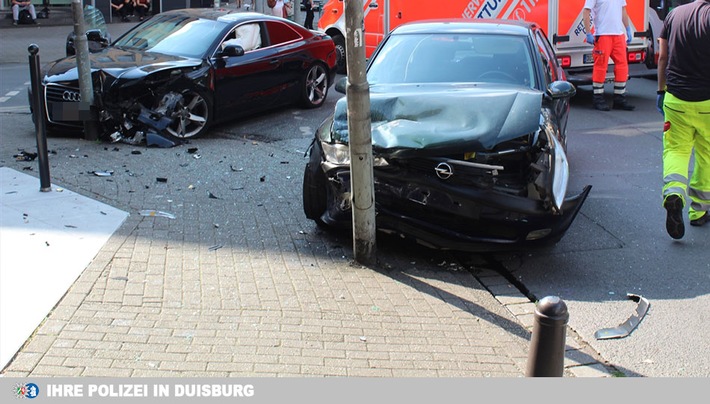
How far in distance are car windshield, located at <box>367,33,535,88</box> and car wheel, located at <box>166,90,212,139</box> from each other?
3527 mm

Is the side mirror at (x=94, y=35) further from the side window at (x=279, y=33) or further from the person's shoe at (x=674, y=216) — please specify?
the person's shoe at (x=674, y=216)

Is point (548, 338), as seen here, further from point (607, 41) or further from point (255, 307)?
point (607, 41)

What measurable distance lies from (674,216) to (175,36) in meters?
7.44

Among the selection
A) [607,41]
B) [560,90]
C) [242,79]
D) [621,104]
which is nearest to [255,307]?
[560,90]

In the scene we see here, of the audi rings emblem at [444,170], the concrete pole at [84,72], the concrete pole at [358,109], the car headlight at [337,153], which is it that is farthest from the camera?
the concrete pole at [84,72]

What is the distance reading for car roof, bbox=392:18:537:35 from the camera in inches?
311

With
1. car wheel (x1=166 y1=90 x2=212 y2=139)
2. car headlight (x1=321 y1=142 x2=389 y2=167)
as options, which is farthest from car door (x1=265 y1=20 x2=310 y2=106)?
car headlight (x1=321 y1=142 x2=389 y2=167)

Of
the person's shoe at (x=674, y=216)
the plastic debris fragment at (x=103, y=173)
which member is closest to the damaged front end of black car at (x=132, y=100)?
the plastic debris fragment at (x=103, y=173)

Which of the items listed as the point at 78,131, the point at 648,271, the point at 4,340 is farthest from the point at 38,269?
the point at 78,131

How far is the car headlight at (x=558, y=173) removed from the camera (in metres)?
5.82

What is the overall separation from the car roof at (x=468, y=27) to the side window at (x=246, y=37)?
12.2 feet

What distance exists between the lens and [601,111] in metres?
12.8

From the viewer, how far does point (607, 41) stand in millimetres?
12484

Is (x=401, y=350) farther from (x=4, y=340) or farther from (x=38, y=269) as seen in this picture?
(x=38, y=269)
